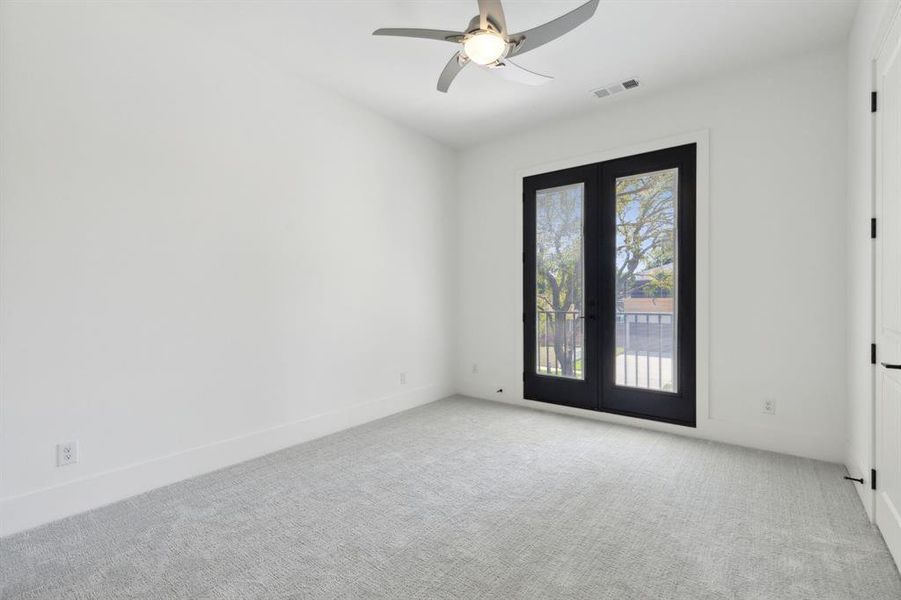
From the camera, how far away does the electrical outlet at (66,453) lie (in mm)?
2361

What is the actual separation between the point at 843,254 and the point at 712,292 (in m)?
0.82

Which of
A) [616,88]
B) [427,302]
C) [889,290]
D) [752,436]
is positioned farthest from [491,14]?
[752,436]

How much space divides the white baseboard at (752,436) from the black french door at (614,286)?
80mm

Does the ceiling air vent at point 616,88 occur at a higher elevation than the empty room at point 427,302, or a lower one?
higher

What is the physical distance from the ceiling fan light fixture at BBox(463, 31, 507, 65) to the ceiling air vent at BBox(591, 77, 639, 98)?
5.45 feet

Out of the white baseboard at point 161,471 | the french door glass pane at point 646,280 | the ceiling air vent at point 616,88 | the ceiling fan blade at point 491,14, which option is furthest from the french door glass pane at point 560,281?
the ceiling fan blade at point 491,14

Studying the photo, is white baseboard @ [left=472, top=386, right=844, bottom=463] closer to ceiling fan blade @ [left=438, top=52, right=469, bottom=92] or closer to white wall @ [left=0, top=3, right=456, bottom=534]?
white wall @ [left=0, top=3, right=456, bottom=534]

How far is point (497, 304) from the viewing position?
488cm

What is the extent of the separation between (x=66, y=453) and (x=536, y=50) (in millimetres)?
3756

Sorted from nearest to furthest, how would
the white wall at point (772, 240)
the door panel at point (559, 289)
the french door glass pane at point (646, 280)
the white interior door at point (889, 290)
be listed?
the white interior door at point (889, 290) → the white wall at point (772, 240) → the french door glass pane at point (646, 280) → the door panel at point (559, 289)

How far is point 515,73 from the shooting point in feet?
8.91

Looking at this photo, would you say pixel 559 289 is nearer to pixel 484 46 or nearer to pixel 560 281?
pixel 560 281

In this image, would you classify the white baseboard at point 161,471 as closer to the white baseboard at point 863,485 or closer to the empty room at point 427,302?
the empty room at point 427,302

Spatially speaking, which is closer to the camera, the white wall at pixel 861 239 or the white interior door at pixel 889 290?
the white interior door at pixel 889 290
